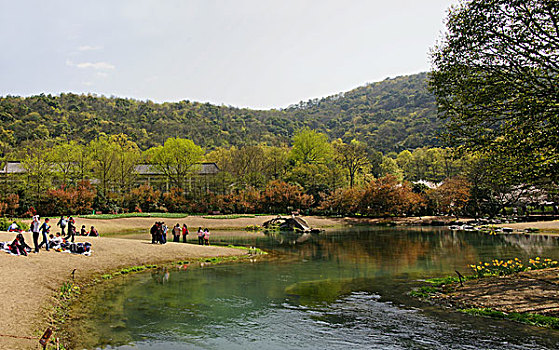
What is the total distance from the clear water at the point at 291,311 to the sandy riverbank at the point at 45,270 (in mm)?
1280

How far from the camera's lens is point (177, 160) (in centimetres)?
6538

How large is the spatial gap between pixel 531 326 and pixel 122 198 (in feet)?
174

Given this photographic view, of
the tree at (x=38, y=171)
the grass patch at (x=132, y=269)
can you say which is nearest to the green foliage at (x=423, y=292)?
the grass patch at (x=132, y=269)

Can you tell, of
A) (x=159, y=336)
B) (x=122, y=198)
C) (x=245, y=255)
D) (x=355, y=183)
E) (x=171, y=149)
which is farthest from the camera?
(x=355, y=183)

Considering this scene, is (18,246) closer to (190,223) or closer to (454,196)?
(190,223)

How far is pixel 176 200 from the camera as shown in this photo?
56438mm

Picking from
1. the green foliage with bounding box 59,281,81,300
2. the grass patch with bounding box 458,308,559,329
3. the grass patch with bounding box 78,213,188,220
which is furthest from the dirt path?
the grass patch with bounding box 458,308,559,329

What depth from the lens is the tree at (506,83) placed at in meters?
13.3

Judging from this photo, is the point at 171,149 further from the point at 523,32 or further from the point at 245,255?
the point at 523,32

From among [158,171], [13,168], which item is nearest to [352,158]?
[158,171]

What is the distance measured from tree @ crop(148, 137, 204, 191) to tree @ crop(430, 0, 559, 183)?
5440 centimetres

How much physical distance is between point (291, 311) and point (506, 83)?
36.9ft

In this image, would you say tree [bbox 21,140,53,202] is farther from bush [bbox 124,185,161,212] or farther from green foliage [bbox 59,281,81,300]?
green foliage [bbox 59,281,81,300]

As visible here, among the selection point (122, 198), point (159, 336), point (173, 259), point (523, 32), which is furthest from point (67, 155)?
point (523, 32)
